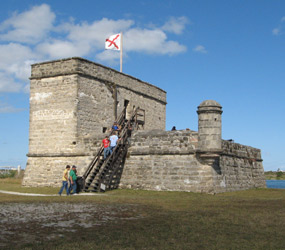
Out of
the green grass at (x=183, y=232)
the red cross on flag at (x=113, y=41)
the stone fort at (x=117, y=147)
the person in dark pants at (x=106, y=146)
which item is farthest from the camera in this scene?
the red cross on flag at (x=113, y=41)

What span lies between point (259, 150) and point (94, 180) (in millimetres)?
12558

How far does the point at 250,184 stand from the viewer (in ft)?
76.9

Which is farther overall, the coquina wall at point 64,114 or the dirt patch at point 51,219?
the coquina wall at point 64,114

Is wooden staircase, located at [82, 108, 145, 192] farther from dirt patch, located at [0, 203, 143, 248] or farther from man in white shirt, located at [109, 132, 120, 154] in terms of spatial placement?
dirt patch, located at [0, 203, 143, 248]

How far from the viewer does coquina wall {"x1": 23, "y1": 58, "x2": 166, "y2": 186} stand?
2141 cm

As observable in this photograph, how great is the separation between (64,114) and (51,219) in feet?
42.6

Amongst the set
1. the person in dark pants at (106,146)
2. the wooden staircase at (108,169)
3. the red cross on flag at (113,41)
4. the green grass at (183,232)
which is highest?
the red cross on flag at (113,41)

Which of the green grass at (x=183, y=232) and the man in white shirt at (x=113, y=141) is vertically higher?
the man in white shirt at (x=113, y=141)

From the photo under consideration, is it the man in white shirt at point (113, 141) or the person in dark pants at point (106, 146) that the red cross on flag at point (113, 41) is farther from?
the person in dark pants at point (106, 146)

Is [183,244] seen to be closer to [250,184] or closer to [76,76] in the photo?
[76,76]

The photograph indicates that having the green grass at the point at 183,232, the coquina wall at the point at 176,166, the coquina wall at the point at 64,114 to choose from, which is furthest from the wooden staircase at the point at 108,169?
the green grass at the point at 183,232

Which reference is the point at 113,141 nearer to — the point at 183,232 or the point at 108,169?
the point at 108,169

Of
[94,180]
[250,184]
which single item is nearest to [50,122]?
[94,180]

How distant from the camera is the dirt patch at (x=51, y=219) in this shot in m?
7.30
